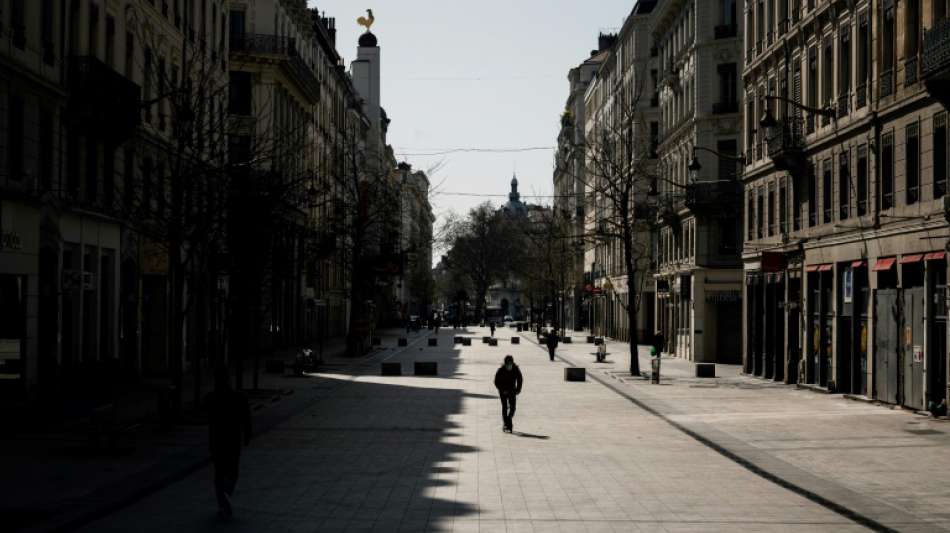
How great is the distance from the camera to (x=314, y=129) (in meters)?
85.8

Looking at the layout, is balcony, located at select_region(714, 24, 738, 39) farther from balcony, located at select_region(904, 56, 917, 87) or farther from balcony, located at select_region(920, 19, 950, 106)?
balcony, located at select_region(920, 19, 950, 106)

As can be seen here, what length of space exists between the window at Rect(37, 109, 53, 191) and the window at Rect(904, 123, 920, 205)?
20245 mm

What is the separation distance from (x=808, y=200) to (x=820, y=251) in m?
2.50

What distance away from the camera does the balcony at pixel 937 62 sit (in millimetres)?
25984

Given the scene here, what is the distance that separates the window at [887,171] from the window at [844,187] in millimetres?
2699

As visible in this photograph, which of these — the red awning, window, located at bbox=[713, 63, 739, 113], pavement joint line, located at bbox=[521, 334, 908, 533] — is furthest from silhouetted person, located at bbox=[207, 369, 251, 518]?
window, located at bbox=[713, 63, 739, 113]

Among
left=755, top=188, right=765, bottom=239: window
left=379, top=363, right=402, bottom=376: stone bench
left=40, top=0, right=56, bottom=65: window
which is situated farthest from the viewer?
left=379, top=363, right=402, bottom=376: stone bench

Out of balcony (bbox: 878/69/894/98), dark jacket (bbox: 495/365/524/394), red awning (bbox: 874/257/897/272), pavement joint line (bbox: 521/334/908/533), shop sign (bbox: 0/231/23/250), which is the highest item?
balcony (bbox: 878/69/894/98)

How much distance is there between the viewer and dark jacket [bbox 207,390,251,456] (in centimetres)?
1502

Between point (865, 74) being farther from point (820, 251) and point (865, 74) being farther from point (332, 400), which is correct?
point (332, 400)

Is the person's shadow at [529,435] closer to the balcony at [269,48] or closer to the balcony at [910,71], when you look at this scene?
the balcony at [910,71]

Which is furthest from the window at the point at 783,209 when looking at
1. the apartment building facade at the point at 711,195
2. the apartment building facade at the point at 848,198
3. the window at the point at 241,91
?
the window at the point at 241,91

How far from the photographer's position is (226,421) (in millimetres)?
15250

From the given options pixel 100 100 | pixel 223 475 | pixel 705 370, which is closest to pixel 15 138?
pixel 100 100
